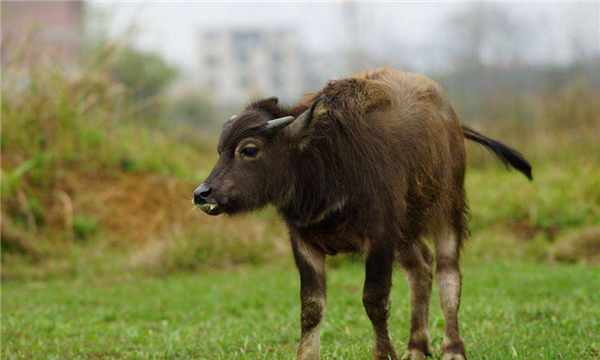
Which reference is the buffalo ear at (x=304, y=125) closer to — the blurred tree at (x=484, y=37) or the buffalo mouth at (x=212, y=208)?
the buffalo mouth at (x=212, y=208)

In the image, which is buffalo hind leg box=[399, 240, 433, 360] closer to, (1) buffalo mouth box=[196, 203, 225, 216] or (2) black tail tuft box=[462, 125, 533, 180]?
(2) black tail tuft box=[462, 125, 533, 180]

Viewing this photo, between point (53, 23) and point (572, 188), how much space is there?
99.7ft

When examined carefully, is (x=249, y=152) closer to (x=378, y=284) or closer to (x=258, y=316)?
(x=378, y=284)

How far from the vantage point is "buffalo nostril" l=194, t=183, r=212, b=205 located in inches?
180

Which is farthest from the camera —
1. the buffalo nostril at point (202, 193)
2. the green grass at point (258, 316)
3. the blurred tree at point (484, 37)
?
the blurred tree at point (484, 37)

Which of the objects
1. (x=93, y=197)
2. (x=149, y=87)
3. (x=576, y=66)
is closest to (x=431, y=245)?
(x=93, y=197)

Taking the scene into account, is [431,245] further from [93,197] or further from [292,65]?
[292,65]

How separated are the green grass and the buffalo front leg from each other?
420mm

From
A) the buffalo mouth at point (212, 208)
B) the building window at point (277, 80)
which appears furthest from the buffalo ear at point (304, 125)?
the building window at point (277, 80)

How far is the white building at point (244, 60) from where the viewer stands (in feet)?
119

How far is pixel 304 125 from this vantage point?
190 inches

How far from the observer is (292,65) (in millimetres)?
38906

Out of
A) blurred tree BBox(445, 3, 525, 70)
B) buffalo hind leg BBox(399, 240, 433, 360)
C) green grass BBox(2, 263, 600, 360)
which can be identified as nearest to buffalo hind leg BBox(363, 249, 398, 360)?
green grass BBox(2, 263, 600, 360)

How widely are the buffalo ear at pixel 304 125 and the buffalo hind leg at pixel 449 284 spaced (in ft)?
4.76
